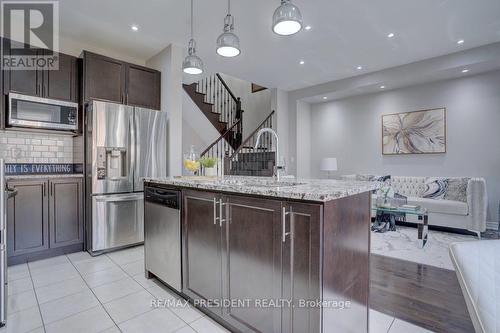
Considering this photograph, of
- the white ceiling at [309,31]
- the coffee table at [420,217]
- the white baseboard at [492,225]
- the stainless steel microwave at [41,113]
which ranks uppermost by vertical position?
the white ceiling at [309,31]

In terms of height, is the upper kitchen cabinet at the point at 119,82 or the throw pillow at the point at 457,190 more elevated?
the upper kitchen cabinet at the point at 119,82

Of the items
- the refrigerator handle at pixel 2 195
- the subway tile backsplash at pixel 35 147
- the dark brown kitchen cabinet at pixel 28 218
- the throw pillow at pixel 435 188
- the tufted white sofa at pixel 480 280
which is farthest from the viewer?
the throw pillow at pixel 435 188

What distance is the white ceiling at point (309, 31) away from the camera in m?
2.95

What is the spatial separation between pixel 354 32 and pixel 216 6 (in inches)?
75.4

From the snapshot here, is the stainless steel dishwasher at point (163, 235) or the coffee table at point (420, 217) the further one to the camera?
the coffee table at point (420, 217)

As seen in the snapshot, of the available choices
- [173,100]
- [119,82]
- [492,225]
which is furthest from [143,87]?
[492,225]

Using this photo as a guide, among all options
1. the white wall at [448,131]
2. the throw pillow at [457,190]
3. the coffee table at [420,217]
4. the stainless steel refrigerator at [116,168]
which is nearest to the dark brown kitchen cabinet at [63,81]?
the stainless steel refrigerator at [116,168]

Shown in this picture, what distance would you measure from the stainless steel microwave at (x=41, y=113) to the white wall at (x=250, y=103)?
4.86 meters

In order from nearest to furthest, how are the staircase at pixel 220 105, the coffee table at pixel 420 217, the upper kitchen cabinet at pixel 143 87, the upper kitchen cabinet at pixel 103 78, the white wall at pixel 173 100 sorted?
1. the upper kitchen cabinet at pixel 103 78
2. the coffee table at pixel 420 217
3. the upper kitchen cabinet at pixel 143 87
4. the white wall at pixel 173 100
5. the staircase at pixel 220 105

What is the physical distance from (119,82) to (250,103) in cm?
474

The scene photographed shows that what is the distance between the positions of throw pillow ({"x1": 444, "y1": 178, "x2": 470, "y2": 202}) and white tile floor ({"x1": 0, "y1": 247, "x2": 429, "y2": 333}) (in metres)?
3.51

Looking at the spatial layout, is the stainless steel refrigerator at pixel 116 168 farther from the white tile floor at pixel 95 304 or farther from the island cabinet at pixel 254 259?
the island cabinet at pixel 254 259

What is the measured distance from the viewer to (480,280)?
90 centimetres

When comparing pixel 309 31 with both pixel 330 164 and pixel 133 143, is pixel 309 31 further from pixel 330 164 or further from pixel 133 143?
pixel 330 164
